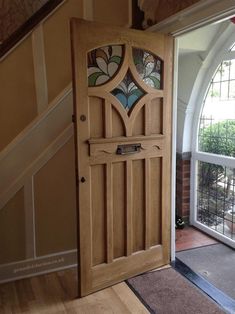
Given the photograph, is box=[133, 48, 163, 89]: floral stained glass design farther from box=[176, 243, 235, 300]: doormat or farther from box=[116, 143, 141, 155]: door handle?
box=[176, 243, 235, 300]: doormat

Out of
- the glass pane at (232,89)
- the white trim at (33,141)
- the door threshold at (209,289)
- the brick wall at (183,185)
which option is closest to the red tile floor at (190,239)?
the brick wall at (183,185)

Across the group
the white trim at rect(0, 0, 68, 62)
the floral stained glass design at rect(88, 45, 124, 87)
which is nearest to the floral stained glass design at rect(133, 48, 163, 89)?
the floral stained glass design at rect(88, 45, 124, 87)

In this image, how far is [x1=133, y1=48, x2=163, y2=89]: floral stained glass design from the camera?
244cm

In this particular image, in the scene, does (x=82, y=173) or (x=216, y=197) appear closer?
(x=82, y=173)

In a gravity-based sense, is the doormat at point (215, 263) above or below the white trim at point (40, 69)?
below

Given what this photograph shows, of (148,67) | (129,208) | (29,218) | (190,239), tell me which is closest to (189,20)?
(148,67)

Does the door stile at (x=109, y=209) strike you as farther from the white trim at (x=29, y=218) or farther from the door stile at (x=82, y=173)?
the white trim at (x=29, y=218)

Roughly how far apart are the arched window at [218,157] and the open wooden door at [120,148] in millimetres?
1142

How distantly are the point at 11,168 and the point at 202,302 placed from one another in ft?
5.97

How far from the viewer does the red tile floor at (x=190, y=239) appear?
3.60 m

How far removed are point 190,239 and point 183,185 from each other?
684 mm

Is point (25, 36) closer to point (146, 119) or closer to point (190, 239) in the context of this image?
point (146, 119)

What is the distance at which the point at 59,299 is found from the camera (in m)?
2.37

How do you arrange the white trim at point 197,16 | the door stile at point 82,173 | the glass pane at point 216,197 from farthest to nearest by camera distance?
the glass pane at point 216,197
the door stile at point 82,173
the white trim at point 197,16
